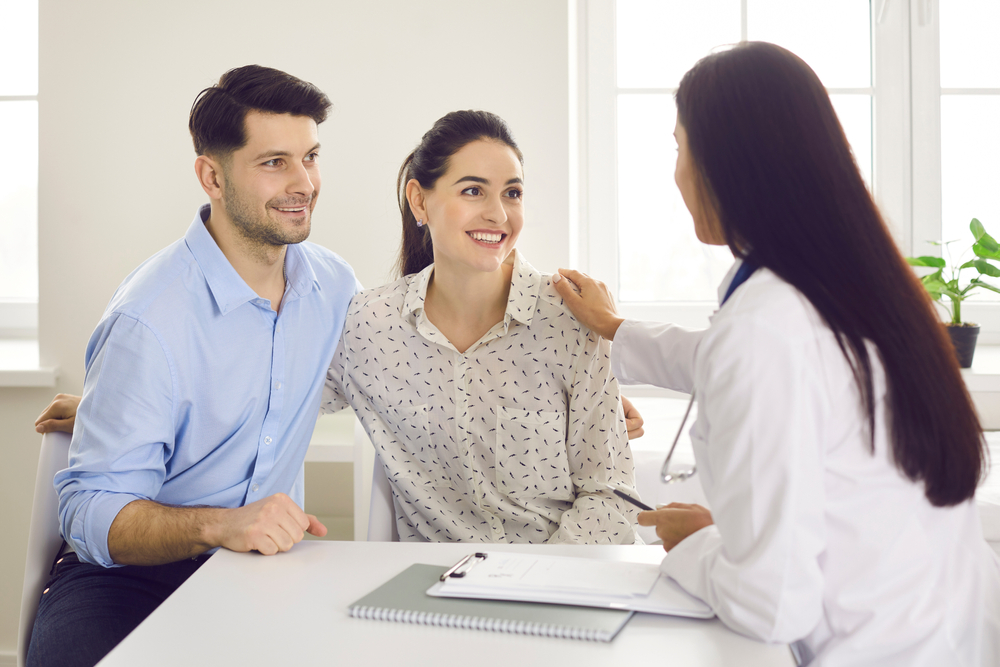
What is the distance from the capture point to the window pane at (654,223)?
8.71 ft

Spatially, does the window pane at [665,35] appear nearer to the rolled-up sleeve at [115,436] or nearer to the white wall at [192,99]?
the white wall at [192,99]

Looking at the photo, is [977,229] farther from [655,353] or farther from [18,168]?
[18,168]

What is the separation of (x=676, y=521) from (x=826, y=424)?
0.90 feet

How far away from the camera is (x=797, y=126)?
0.79 m

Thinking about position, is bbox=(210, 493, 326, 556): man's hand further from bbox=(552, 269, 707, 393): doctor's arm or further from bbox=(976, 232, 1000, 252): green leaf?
bbox=(976, 232, 1000, 252): green leaf

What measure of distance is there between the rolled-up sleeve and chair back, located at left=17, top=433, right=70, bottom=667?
10 centimetres

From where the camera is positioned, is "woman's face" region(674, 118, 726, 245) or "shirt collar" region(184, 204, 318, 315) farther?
"shirt collar" region(184, 204, 318, 315)

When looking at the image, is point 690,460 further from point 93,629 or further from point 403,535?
point 93,629

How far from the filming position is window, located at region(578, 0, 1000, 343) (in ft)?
8.37

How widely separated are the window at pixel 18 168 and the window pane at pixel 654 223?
204 cm

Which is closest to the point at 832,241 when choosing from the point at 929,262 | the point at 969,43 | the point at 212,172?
the point at 212,172

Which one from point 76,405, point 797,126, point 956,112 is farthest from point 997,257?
point 76,405

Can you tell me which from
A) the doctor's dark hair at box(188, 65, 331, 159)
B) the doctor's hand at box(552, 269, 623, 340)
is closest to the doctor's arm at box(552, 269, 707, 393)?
the doctor's hand at box(552, 269, 623, 340)

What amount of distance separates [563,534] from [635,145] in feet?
5.51
